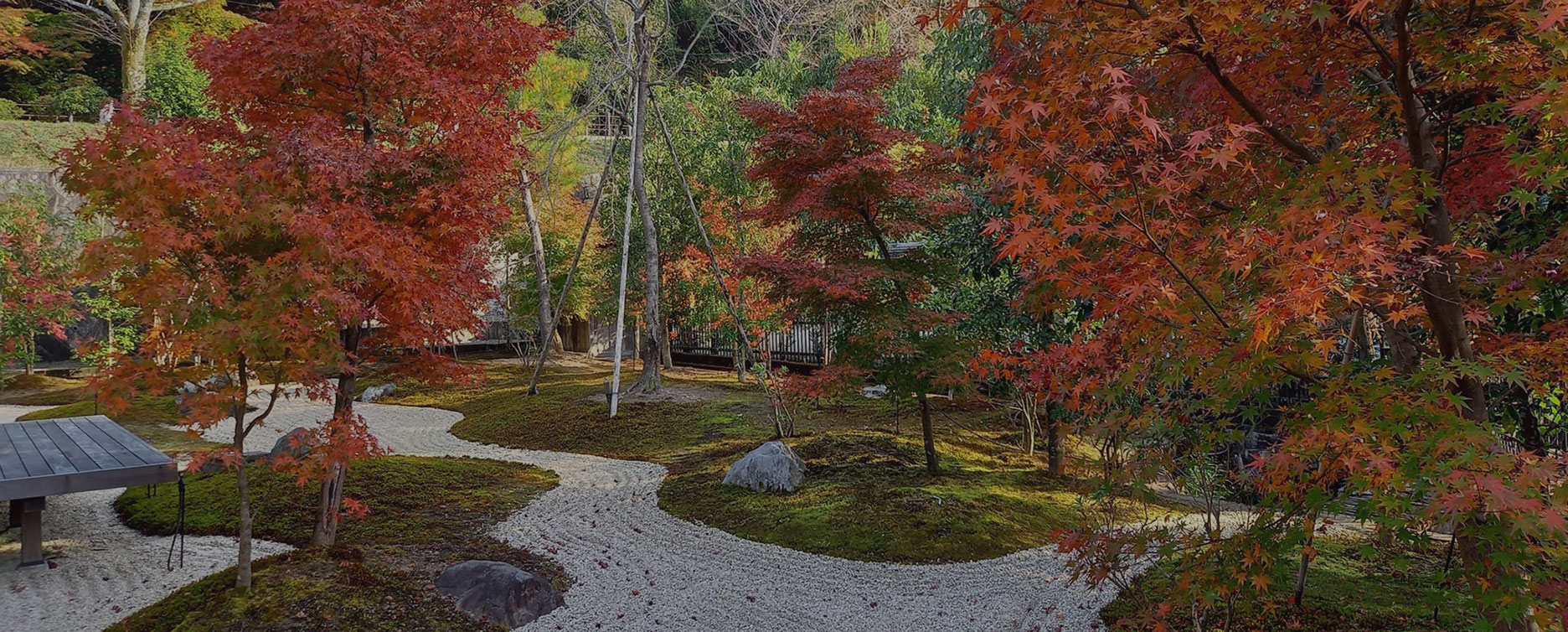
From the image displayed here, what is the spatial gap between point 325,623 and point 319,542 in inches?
46.1

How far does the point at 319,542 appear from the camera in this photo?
4.66 metres

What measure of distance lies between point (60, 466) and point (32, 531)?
66 centimetres

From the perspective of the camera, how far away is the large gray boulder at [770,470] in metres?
6.28

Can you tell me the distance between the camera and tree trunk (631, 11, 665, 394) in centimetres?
909

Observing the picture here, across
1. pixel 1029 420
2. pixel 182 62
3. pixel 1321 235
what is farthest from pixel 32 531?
pixel 182 62

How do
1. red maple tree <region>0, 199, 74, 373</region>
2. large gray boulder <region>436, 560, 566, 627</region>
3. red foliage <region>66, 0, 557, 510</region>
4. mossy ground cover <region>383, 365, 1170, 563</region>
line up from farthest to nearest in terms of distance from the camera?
red maple tree <region>0, 199, 74, 373</region> → mossy ground cover <region>383, 365, 1170, 563</region> → large gray boulder <region>436, 560, 566, 627</region> → red foliage <region>66, 0, 557, 510</region>

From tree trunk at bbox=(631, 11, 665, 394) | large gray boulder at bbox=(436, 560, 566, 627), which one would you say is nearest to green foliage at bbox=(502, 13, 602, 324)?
tree trunk at bbox=(631, 11, 665, 394)

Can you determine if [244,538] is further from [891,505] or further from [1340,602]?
[1340,602]

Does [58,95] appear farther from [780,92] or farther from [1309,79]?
[1309,79]

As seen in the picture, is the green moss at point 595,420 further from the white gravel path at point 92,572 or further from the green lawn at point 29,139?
the green lawn at point 29,139

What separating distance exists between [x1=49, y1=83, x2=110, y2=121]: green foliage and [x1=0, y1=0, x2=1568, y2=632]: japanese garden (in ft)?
33.4

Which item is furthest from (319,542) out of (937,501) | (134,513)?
(937,501)

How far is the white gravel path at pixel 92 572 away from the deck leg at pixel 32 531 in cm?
8

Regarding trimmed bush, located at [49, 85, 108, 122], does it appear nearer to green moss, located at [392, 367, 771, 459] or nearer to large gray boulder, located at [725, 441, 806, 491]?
green moss, located at [392, 367, 771, 459]
